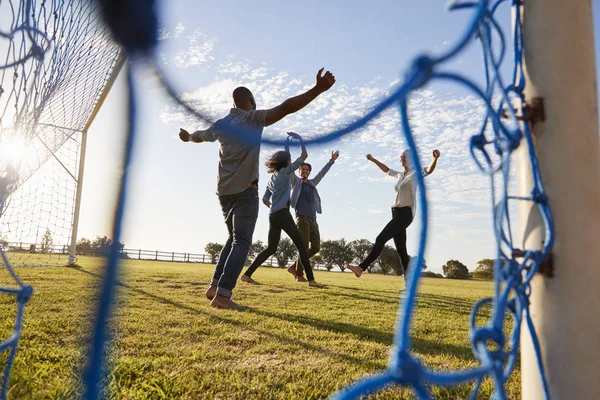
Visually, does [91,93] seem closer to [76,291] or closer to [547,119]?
[76,291]

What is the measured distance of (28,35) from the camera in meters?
2.06

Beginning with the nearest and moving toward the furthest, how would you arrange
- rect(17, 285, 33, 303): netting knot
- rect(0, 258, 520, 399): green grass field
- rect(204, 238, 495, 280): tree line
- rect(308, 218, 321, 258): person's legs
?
rect(17, 285, 33, 303): netting knot
rect(0, 258, 520, 399): green grass field
rect(308, 218, 321, 258): person's legs
rect(204, 238, 495, 280): tree line

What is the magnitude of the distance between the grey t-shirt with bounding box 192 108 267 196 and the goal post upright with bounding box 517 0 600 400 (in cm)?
244

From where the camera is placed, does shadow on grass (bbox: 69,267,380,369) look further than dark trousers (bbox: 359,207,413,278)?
No

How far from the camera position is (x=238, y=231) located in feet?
11.6

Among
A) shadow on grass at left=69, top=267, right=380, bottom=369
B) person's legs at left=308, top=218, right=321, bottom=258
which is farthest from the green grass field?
person's legs at left=308, top=218, right=321, bottom=258

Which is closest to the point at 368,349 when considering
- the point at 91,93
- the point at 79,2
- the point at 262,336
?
the point at 262,336

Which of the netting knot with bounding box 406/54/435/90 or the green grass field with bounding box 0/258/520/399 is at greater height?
the netting knot with bounding box 406/54/435/90

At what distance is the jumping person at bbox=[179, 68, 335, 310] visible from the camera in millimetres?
3418

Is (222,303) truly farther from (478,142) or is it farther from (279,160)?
(478,142)

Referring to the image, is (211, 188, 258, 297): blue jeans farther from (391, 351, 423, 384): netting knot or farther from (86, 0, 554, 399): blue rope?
(391, 351, 423, 384): netting knot

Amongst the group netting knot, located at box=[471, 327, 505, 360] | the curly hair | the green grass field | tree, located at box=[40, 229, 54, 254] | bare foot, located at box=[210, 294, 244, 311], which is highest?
the curly hair

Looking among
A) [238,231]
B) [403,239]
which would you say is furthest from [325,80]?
[403,239]

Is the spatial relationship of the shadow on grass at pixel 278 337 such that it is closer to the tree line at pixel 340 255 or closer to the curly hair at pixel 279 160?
the curly hair at pixel 279 160
